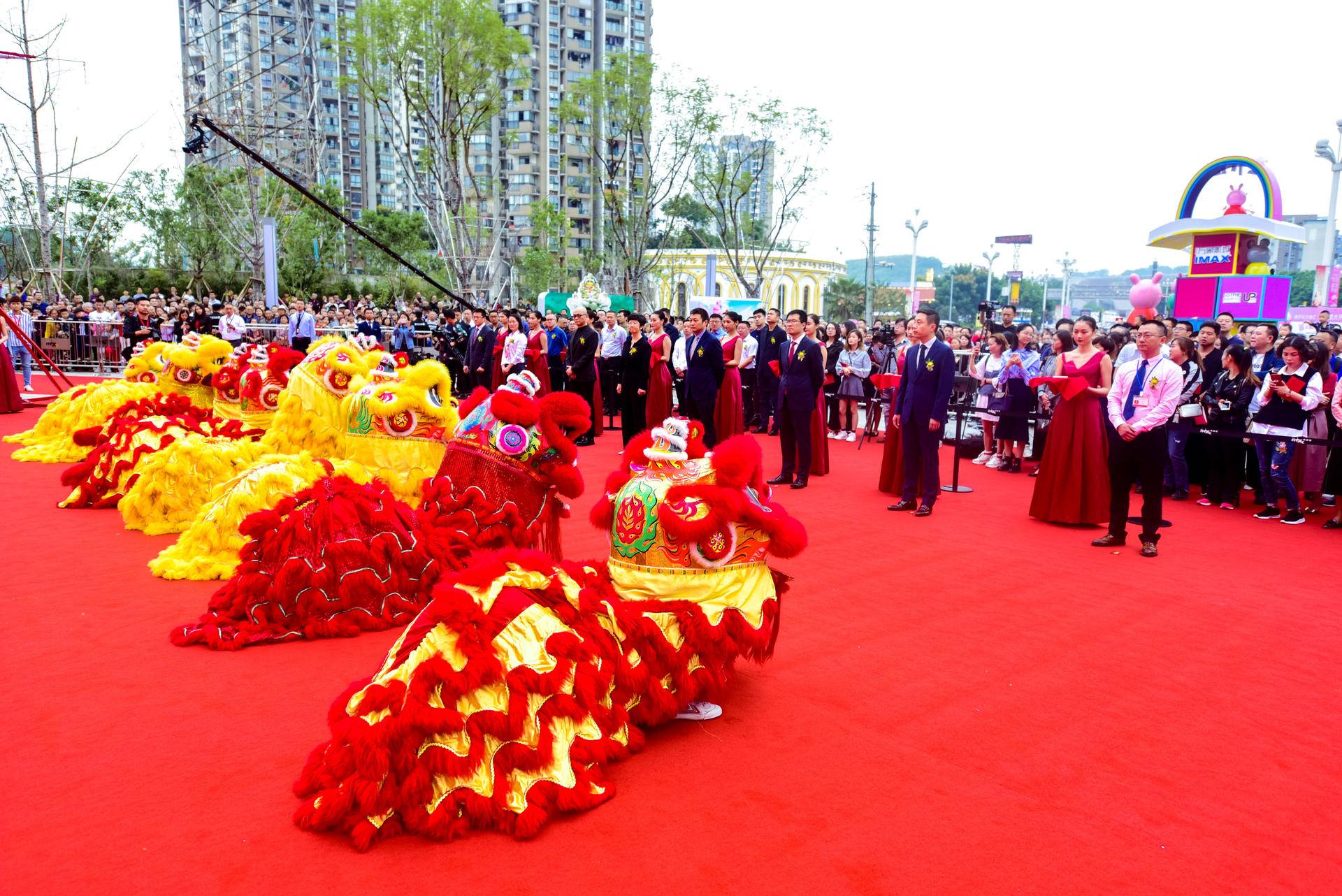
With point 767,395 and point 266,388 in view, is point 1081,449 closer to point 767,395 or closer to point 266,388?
point 767,395

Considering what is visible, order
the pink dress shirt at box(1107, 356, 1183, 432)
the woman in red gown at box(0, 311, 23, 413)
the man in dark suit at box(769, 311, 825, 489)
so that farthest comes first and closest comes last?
the woman in red gown at box(0, 311, 23, 413), the man in dark suit at box(769, 311, 825, 489), the pink dress shirt at box(1107, 356, 1183, 432)

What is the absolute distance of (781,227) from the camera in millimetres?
25719

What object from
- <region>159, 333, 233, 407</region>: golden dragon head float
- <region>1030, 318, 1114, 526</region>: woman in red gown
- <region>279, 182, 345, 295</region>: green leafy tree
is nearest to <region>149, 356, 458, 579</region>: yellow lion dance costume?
<region>159, 333, 233, 407</region>: golden dragon head float

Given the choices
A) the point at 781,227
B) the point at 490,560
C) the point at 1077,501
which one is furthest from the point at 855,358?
the point at 781,227

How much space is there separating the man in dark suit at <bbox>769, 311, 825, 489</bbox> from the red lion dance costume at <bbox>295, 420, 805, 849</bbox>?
4560mm

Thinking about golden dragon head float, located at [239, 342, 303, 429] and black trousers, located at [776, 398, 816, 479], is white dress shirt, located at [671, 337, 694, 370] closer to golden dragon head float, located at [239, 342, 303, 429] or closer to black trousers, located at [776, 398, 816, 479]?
black trousers, located at [776, 398, 816, 479]

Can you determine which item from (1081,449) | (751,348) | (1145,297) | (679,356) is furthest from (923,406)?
(1145,297)

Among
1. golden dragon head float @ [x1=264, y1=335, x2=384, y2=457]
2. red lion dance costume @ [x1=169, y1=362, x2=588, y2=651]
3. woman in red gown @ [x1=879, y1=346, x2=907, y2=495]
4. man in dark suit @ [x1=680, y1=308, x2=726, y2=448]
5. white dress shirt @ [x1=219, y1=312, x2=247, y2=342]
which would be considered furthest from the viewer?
white dress shirt @ [x1=219, y1=312, x2=247, y2=342]

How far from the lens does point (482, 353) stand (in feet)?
39.9

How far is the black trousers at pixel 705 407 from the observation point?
350 inches

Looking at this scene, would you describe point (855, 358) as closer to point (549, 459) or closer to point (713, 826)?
point (549, 459)

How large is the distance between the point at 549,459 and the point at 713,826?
1952mm

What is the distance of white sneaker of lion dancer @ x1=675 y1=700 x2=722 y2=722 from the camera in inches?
126

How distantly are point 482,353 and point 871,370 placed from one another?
5281mm
